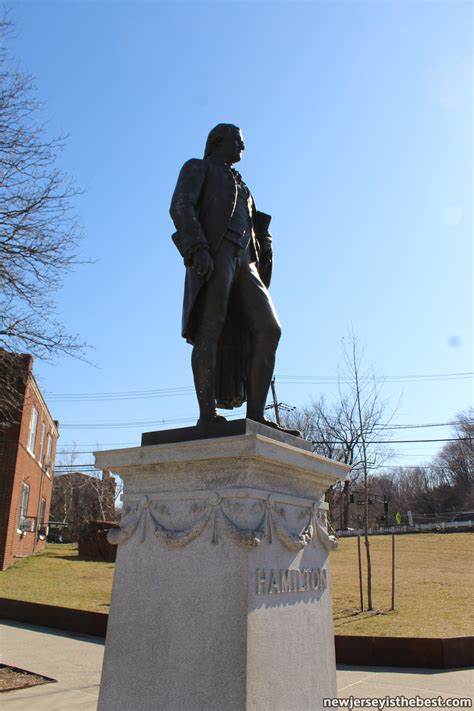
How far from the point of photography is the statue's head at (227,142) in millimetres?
4465

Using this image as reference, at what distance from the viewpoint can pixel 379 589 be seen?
13250mm

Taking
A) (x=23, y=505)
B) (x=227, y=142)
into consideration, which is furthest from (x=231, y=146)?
(x=23, y=505)

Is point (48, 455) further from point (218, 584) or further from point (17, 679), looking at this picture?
point (218, 584)

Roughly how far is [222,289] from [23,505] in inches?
888

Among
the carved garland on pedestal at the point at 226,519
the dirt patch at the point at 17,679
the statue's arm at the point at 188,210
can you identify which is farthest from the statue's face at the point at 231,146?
the dirt patch at the point at 17,679

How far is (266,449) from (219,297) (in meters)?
1.19

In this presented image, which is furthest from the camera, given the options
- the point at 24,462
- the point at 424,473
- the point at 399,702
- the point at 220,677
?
the point at 424,473

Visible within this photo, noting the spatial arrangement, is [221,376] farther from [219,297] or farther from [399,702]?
→ [399,702]

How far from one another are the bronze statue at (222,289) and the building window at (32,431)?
21310 mm

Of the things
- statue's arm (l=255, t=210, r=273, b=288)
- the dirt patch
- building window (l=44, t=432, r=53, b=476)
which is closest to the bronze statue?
statue's arm (l=255, t=210, r=273, b=288)

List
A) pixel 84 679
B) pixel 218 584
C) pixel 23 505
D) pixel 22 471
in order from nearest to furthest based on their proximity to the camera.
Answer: pixel 218 584 < pixel 84 679 < pixel 22 471 < pixel 23 505

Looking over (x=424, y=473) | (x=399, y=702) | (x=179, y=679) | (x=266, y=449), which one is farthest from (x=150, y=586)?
(x=424, y=473)

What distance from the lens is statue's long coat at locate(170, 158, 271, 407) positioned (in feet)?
13.0

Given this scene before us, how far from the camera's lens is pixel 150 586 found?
3.33 metres
